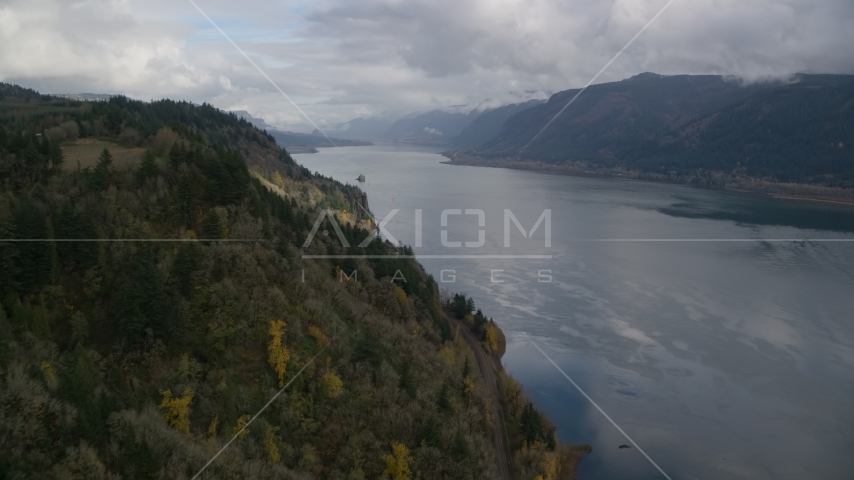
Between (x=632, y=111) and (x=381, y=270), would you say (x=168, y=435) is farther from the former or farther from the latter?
(x=632, y=111)

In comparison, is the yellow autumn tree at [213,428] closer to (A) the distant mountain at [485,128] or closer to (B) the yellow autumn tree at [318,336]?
(B) the yellow autumn tree at [318,336]

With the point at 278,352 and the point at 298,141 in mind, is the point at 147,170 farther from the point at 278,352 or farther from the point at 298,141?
the point at 298,141

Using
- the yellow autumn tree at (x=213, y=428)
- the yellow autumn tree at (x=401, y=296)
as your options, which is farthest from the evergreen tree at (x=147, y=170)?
the yellow autumn tree at (x=401, y=296)

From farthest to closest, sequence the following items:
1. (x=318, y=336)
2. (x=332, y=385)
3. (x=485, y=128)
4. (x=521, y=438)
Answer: (x=485, y=128) < (x=521, y=438) < (x=318, y=336) < (x=332, y=385)

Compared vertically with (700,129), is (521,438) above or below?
below

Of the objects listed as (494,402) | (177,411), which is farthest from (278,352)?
(494,402)
